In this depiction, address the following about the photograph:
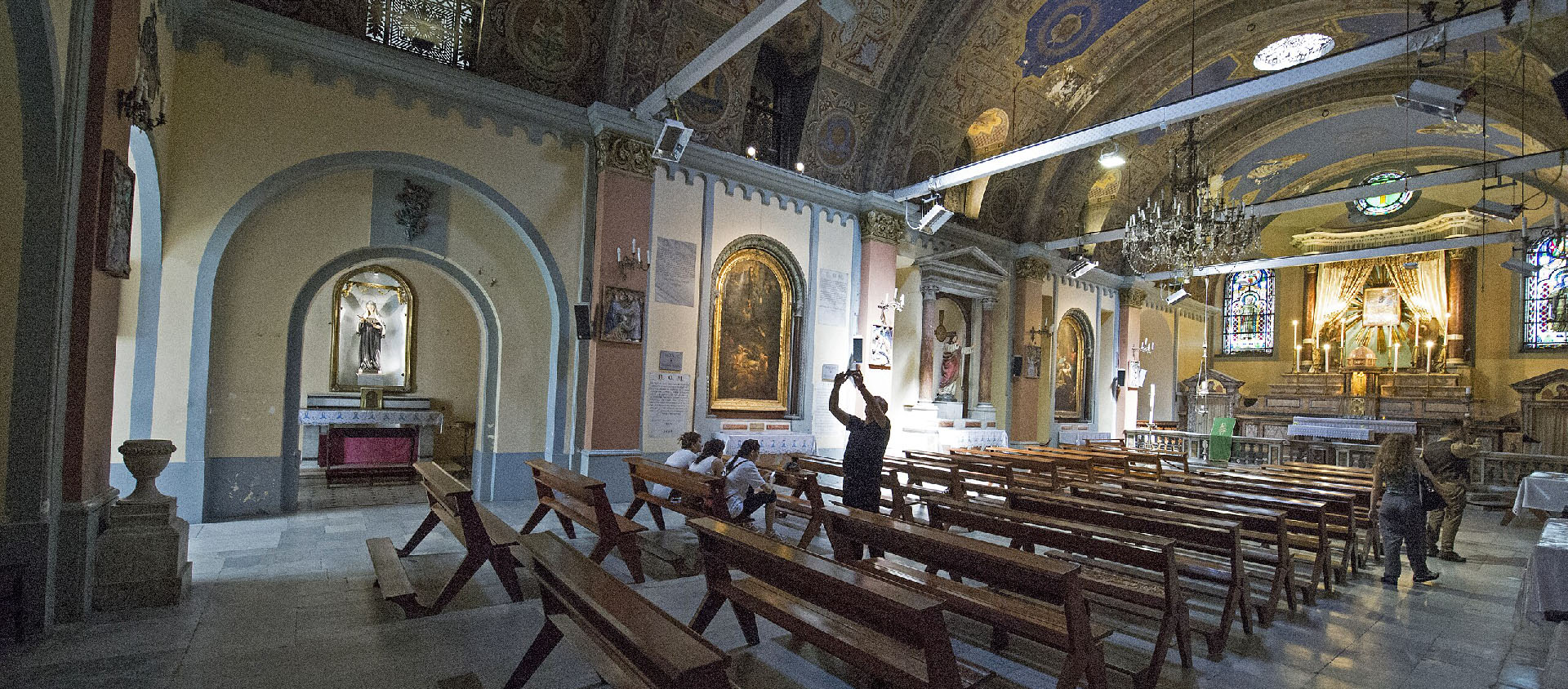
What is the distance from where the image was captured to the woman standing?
5566 millimetres

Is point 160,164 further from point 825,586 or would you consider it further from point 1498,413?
point 1498,413

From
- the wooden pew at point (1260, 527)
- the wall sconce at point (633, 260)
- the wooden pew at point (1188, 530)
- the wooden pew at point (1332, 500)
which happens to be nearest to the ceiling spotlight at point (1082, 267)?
the wooden pew at point (1332, 500)

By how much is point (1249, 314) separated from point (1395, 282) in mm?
3813

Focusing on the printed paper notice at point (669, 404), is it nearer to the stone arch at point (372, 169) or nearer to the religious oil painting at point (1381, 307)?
the stone arch at point (372, 169)

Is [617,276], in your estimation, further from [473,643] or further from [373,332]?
[473,643]

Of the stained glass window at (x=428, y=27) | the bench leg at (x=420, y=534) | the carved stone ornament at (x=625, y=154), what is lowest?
the bench leg at (x=420, y=534)

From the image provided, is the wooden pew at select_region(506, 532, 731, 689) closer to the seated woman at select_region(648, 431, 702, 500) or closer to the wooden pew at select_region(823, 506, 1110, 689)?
the wooden pew at select_region(823, 506, 1110, 689)

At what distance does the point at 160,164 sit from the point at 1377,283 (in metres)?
25.8

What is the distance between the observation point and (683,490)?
5.53 metres

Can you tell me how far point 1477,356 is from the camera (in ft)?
58.7

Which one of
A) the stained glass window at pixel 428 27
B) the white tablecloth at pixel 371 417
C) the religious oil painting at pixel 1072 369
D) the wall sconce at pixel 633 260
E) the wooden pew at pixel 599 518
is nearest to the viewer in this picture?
the wooden pew at pixel 599 518

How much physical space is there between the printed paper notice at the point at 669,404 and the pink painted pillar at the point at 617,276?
8.5 inches

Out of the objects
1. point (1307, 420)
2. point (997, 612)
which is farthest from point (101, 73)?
point (1307, 420)

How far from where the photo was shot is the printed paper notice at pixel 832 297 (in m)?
10.7
